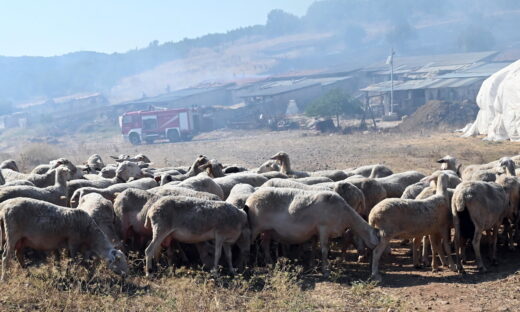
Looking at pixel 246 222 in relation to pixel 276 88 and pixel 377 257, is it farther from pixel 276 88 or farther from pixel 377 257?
pixel 276 88

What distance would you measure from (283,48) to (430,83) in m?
87.2

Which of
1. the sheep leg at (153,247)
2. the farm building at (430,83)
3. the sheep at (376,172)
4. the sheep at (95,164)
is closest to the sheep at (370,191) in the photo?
the sheep at (376,172)

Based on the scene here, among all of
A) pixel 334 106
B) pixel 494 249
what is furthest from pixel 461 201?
pixel 334 106

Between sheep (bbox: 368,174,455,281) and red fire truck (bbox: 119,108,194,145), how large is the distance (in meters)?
45.7

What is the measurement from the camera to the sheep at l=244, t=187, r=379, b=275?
10.6 m

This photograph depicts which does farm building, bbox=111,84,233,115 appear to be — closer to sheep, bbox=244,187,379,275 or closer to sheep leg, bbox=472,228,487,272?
sheep, bbox=244,187,379,275

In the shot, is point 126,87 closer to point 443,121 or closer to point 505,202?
point 443,121

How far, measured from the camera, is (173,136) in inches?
2211

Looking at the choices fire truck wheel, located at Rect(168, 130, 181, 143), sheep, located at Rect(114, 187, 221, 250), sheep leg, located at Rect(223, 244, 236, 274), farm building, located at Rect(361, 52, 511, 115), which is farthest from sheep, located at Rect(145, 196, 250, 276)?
farm building, located at Rect(361, 52, 511, 115)

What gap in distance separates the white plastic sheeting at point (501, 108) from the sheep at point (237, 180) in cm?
2163

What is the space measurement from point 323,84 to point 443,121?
30.8 meters

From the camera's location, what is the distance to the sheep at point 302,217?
10.6m

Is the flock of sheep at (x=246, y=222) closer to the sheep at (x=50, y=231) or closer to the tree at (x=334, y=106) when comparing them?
the sheep at (x=50, y=231)

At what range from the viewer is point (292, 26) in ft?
568
